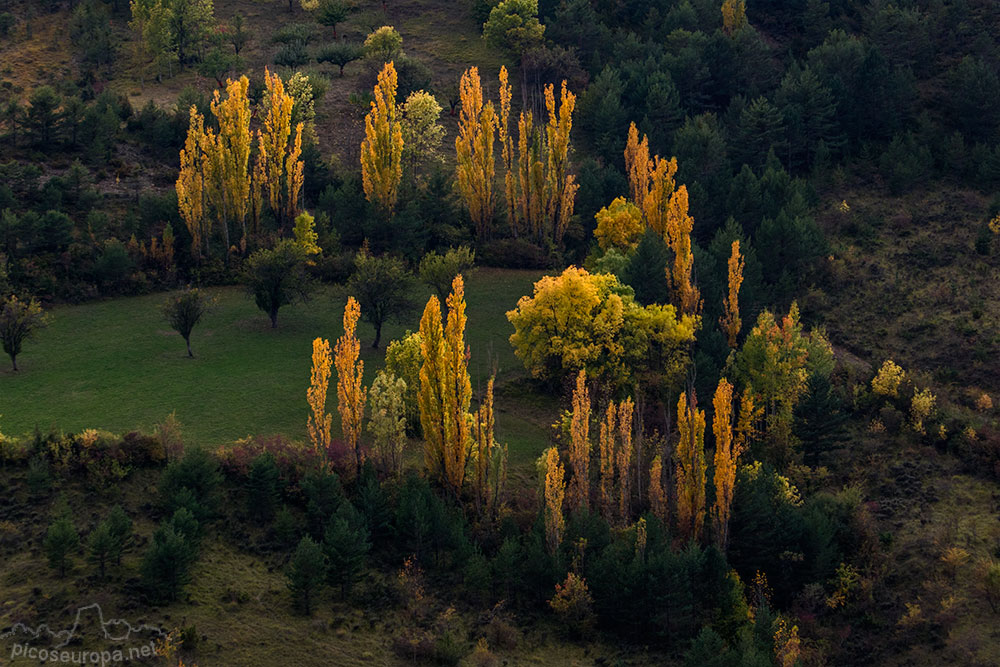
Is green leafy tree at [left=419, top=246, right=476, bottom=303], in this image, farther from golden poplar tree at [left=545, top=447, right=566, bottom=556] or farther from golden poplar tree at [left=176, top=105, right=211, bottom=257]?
golden poplar tree at [left=545, top=447, right=566, bottom=556]

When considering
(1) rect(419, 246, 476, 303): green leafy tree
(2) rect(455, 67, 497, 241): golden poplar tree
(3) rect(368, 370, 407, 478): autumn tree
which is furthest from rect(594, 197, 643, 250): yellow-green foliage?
(3) rect(368, 370, 407, 478): autumn tree

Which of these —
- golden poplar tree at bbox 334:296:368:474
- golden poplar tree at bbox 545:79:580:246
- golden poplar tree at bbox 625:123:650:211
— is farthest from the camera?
golden poplar tree at bbox 545:79:580:246

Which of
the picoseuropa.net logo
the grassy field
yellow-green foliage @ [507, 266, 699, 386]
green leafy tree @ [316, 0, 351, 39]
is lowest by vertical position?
the picoseuropa.net logo

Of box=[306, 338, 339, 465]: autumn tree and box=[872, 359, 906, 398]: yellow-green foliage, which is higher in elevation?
box=[306, 338, 339, 465]: autumn tree

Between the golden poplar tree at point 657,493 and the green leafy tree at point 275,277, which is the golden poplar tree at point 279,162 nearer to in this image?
the green leafy tree at point 275,277

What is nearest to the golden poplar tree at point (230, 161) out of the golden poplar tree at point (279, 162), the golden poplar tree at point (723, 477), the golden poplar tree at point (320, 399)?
the golden poplar tree at point (279, 162)

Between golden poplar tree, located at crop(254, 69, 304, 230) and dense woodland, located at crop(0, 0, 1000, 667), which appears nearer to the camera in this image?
dense woodland, located at crop(0, 0, 1000, 667)
